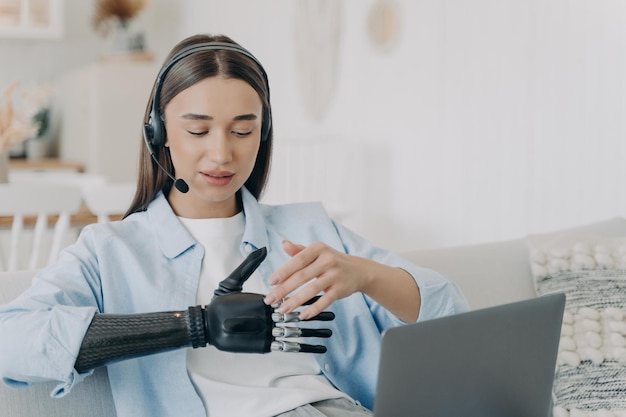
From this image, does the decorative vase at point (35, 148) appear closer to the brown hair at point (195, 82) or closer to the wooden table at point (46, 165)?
the wooden table at point (46, 165)

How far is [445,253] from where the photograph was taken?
1.82 meters

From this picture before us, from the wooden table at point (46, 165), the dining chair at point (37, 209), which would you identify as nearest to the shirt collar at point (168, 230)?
the dining chair at point (37, 209)

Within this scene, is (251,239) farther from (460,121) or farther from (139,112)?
(139,112)

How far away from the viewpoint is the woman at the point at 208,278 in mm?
1156

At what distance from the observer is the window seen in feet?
18.6

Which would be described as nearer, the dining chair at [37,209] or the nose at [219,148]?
the nose at [219,148]

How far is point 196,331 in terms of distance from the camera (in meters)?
1.14

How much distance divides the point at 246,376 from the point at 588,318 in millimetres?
715

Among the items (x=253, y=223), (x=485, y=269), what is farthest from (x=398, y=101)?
(x=253, y=223)

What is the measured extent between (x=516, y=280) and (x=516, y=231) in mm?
1583

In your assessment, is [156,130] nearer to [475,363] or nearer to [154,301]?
[154,301]

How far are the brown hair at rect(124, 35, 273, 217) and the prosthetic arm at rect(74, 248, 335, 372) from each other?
13.8 inches

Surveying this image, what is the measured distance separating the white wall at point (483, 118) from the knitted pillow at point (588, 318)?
1.21 meters

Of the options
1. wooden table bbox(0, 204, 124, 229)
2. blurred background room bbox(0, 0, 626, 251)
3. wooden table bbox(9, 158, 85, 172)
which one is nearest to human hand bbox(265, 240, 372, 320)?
wooden table bbox(0, 204, 124, 229)
